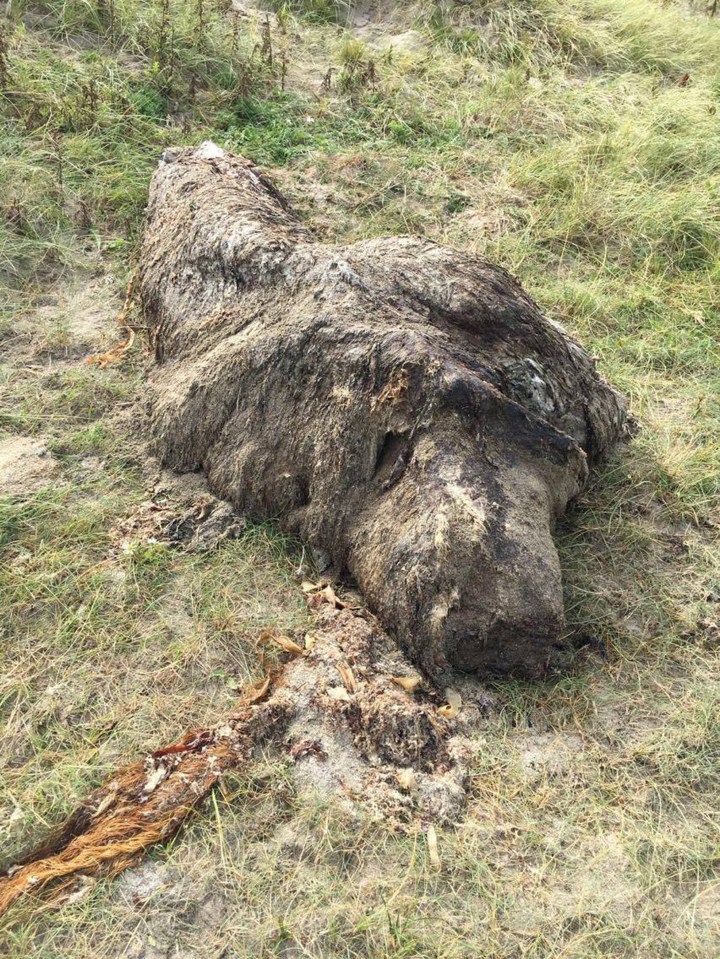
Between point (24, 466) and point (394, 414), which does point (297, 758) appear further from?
point (24, 466)

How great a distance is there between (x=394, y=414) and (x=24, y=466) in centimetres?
160

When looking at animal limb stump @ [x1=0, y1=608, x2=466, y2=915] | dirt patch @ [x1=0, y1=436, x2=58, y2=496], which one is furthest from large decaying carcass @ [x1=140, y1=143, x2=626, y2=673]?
dirt patch @ [x1=0, y1=436, x2=58, y2=496]

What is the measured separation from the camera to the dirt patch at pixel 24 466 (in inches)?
128

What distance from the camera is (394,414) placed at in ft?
9.17

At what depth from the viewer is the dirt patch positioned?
3264 mm

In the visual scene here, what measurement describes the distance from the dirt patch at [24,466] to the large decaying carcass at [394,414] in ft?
1.53

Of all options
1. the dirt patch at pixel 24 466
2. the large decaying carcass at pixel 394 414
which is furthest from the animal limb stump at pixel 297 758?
the dirt patch at pixel 24 466

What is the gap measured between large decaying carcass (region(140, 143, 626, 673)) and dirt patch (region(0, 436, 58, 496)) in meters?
0.47

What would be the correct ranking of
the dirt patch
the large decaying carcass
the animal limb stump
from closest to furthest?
the animal limb stump, the large decaying carcass, the dirt patch

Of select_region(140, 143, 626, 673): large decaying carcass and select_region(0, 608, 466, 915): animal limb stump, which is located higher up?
select_region(140, 143, 626, 673): large decaying carcass

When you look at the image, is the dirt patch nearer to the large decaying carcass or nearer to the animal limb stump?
the large decaying carcass

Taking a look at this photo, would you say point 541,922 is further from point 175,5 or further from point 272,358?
point 175,5

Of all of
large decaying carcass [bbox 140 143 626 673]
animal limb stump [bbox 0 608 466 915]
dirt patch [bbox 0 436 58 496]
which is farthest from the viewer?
dirt patch [bbox 0 436 58 496]

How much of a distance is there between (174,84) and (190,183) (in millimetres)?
1775
